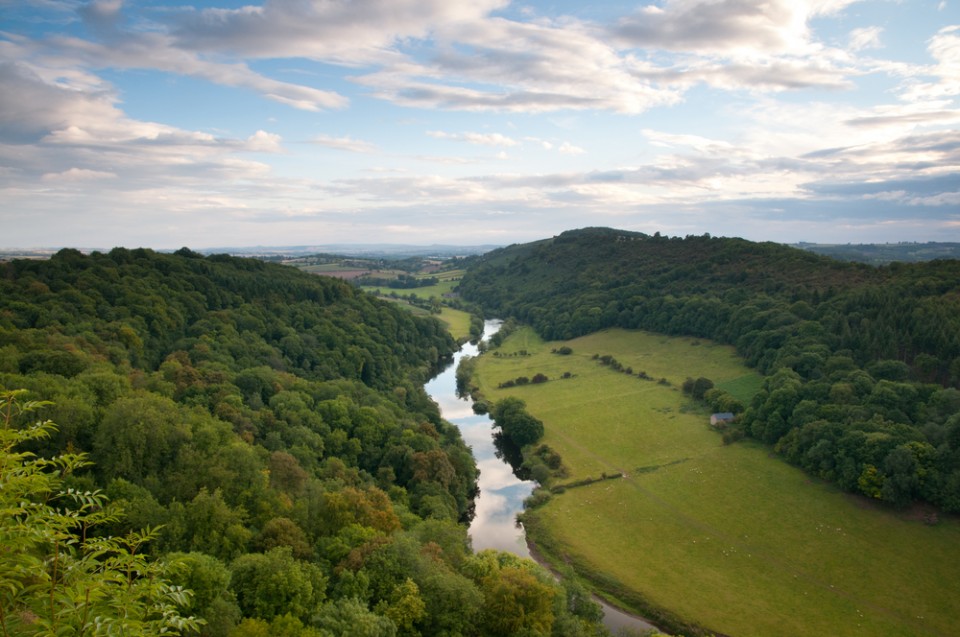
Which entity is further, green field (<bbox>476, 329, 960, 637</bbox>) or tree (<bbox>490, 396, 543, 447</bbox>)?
tree (<bbox>490, 396, 543, 447</bbox>)

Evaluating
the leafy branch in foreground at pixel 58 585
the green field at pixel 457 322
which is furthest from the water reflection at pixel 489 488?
the leafy branch in foreground at pixel 58 585

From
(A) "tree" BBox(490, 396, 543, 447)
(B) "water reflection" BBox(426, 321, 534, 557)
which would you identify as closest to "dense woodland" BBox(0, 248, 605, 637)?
(B) "water reflection" BBox(426, 321, 534, 557)

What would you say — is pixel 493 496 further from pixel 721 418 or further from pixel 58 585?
pixel 58 585

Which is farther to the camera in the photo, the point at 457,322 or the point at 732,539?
the point at 457,322

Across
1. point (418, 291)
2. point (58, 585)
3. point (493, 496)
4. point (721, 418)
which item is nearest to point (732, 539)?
point (493, 496)

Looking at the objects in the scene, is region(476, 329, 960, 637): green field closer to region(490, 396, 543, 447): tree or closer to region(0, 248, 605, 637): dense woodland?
region(490, 396, 543, 447): tree

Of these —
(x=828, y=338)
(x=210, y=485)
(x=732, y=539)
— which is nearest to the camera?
(x=210, y=485)
